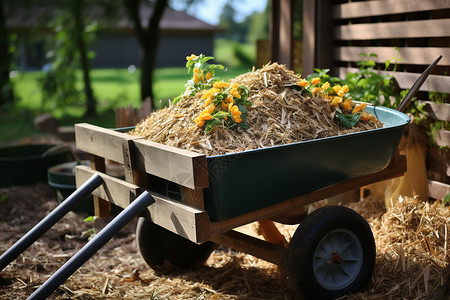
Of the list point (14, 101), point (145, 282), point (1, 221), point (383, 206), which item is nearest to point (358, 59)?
point (383, 206)

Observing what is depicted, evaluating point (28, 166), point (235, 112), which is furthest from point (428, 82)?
point (28, 166)

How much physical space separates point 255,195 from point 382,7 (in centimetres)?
250

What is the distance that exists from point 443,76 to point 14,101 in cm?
984

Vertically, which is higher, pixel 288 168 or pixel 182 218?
pixel 288 168

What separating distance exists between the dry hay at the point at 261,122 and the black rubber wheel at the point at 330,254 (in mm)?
→ 442

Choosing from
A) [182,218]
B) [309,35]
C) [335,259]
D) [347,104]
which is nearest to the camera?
[182,218]

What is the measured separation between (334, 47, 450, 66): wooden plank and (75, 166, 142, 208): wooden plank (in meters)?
2.40

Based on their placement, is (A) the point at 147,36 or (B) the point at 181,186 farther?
(A) the point at 147,36

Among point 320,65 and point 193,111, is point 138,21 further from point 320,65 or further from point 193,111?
point 193,111

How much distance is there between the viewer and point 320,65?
5066mm

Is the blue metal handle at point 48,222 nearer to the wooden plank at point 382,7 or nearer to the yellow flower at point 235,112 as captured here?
the yellow flower at point 235,112

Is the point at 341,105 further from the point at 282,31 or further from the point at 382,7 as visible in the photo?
the point at 282,31

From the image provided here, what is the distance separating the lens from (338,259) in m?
2.79

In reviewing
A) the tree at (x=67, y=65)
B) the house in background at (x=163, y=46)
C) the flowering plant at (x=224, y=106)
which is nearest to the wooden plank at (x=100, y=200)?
the flowering plant at (x=224, y=106)
